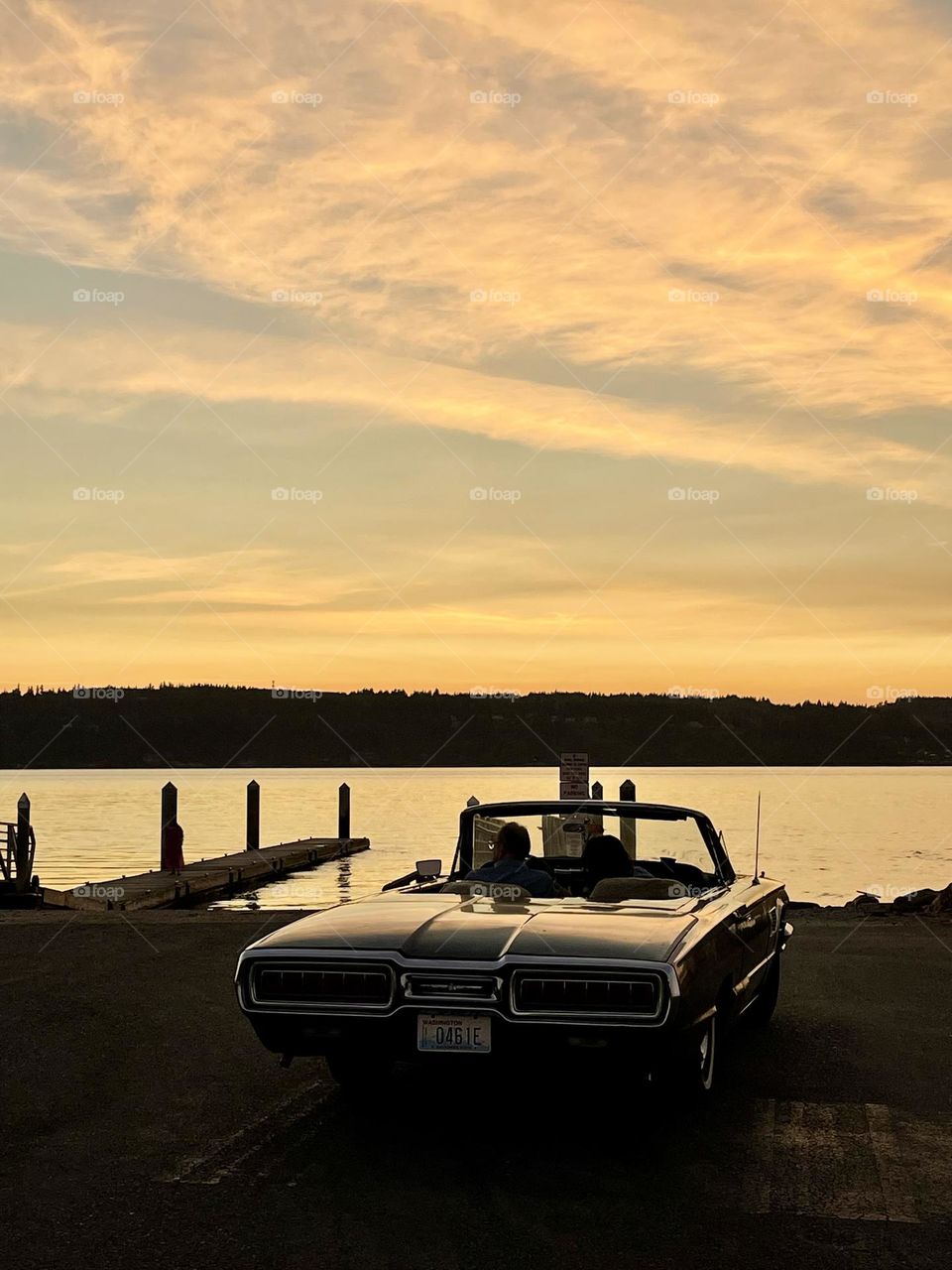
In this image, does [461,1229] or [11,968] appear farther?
[11,968]

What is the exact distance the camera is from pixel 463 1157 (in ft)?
19.3

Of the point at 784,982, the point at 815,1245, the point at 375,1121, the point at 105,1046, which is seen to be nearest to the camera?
the point at 815,1245

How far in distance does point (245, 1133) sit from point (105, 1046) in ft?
7.82

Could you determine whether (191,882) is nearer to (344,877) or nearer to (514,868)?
(344,877)

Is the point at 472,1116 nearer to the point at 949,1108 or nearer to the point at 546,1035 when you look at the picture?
the point at 546,1035

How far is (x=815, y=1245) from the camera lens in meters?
4.84

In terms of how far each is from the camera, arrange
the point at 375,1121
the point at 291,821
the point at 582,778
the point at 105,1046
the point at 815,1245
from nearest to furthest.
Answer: the point at 815,1245
the point at 375,1121
the point at 105,1046
the point at 582,778
the point at 291,821

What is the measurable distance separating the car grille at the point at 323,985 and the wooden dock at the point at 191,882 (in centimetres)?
2009

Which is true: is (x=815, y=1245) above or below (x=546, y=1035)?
below

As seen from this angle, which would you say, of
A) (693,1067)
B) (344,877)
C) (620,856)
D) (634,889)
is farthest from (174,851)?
(693,1067)

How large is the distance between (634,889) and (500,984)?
5.63 feet

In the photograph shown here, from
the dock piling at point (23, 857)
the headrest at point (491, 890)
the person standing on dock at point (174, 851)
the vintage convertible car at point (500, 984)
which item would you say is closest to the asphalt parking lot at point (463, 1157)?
the vintage convertible car at point (500, 984)

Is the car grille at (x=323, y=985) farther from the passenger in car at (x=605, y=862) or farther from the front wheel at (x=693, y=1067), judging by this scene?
the passenger in car at (x=605, y=862)

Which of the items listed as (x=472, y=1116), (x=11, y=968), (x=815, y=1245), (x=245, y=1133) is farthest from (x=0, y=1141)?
(x=11, y=968)
